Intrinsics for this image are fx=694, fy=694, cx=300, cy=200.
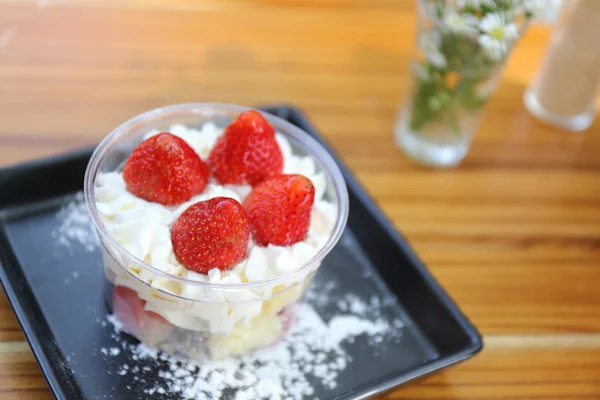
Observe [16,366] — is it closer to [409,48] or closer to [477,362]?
[477,362]

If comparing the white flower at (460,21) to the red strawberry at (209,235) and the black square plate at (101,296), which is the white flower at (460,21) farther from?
the red strawberry at (209,235)

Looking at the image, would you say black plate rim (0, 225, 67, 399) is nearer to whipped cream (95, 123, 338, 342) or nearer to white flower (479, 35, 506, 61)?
whipped cream (95, 123, 338, 342)

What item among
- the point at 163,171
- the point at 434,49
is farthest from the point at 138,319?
the point at 434,49

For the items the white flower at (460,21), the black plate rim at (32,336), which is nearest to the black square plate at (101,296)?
the black plate rim at (32,336)

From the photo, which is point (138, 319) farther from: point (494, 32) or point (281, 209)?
point (494, 32)

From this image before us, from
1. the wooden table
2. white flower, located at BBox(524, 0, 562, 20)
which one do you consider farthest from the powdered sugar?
white flower, located at BBox(524, 0, 562, 20)

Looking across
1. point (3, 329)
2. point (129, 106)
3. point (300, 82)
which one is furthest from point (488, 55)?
point (3, 329)
